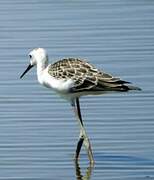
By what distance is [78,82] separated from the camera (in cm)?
1506

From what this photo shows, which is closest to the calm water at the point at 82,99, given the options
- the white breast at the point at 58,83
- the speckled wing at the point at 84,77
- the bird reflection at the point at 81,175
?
the bird reflection at the point at 81,175

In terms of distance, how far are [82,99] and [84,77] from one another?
318 cm

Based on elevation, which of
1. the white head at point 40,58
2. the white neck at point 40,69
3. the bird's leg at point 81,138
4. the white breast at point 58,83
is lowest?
the bird's leg at point 81,138

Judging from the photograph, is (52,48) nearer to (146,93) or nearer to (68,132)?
(146,93)

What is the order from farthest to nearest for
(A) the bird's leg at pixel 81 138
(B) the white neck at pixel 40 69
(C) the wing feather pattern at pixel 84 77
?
(B) the white neck at pixel 40 69, (A) the bird's leg at pixel 81 138, (C) the wing feather pattern at pixel 84 77

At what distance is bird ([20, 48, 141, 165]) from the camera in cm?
1495

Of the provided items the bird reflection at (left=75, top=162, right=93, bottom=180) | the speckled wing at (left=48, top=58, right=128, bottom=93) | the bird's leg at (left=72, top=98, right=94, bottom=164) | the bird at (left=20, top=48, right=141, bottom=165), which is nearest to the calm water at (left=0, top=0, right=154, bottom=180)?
the bird reflection at (left=75, top=162, right=93, bottom=180)

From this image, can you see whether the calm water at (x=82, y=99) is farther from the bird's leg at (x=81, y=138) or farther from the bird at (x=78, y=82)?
the bird at (x=78, y=82)

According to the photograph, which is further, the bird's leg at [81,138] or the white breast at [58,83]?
the bird's leg at [81,138]

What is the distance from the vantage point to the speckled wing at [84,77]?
14.9 meters

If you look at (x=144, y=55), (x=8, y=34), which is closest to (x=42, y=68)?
(x=144, y=55)

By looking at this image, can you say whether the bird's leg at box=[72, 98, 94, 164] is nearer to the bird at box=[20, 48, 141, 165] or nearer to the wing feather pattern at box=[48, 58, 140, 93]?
the bird at box=[20, 48, 141, 165]

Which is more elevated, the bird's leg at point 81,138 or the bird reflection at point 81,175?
the bird's leg at point 81,138

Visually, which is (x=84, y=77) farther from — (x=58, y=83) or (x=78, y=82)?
(x=58, y=83)
